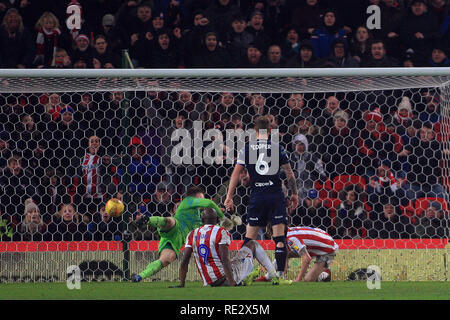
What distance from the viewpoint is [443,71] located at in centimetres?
880

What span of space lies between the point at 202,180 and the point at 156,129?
74 cm

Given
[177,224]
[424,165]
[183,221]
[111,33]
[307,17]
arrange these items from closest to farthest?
[177,224]
[183,221]
[424,165]
[111,33]
[307,17]

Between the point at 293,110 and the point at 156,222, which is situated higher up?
the point at 293,110

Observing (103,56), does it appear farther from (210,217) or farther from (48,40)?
(210,217)

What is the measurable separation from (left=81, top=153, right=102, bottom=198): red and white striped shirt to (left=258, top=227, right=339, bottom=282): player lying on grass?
1956 millimetres

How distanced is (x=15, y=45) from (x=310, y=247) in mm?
5592

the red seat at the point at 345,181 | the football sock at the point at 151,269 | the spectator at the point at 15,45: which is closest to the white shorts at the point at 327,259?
the red seat at the point at 345,181

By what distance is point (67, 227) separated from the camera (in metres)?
9.52

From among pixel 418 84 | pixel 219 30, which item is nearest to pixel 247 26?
pixel 219 30

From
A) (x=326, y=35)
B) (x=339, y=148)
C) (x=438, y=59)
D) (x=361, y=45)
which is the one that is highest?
(x=326, y=35)

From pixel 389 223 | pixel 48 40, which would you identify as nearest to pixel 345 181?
pixel 389 223

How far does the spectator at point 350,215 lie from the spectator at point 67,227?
2.60 meters

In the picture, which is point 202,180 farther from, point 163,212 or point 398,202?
point 398,202

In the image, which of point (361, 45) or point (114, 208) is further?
point (361, 45)
